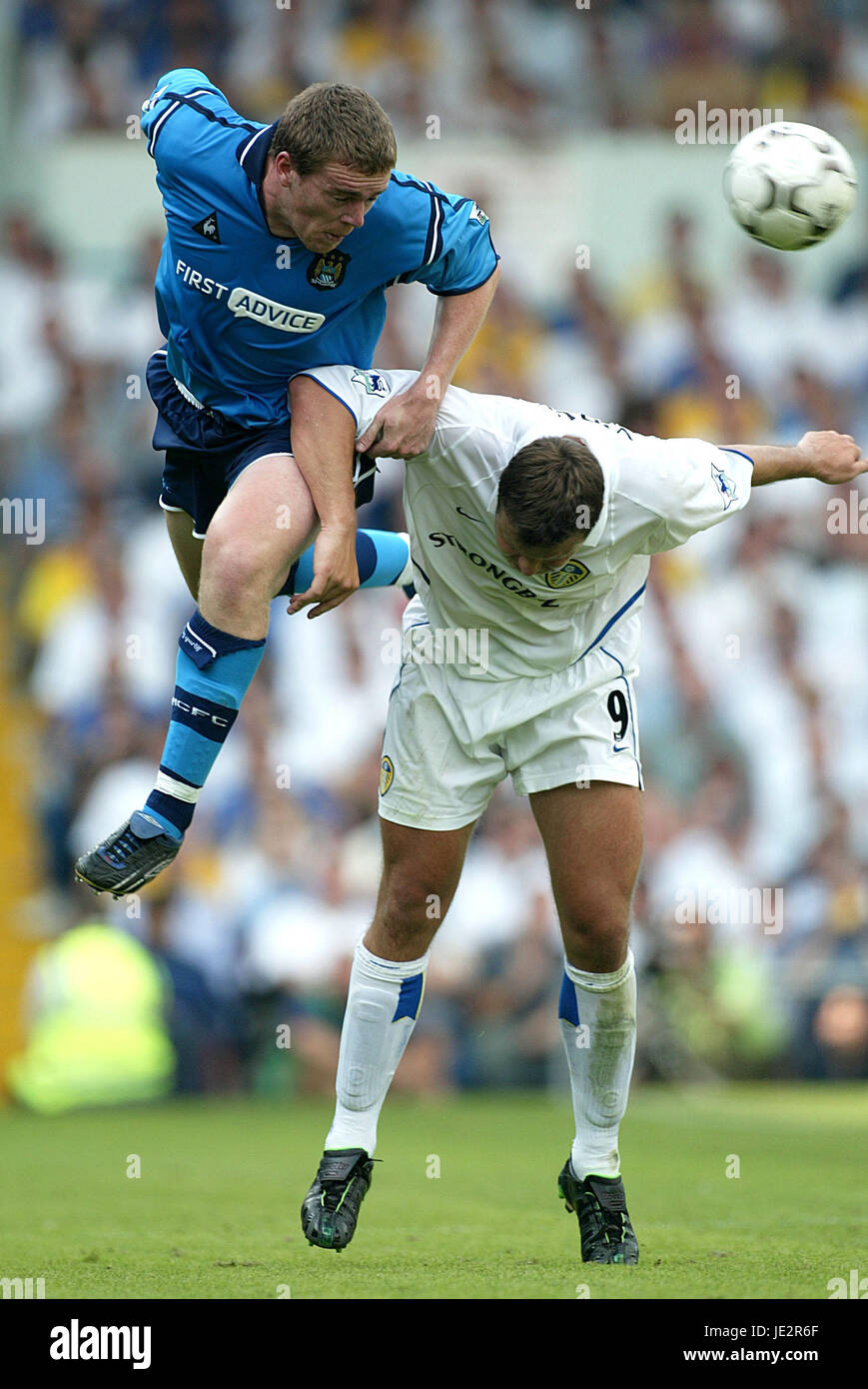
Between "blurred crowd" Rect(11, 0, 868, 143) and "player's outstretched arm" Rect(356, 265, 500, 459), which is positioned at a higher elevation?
"blurred crowd" Rect(11, 0, 868, 143)

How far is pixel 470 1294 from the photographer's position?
4.74 metres

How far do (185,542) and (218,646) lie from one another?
77 cm

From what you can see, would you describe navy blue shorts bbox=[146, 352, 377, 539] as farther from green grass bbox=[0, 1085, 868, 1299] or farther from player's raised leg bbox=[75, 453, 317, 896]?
green grass bbox=[0, 1085, 868, 1299]

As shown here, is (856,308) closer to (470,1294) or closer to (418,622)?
(418,622)

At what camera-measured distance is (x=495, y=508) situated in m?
5.25

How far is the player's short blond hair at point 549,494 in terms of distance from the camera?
5.02 meters

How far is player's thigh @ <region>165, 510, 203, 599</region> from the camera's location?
19.4 ft

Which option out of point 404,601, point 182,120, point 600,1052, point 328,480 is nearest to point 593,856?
point 600,1052

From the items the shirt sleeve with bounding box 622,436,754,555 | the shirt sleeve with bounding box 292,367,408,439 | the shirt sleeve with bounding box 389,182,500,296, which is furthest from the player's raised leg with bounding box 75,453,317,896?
the shirt sleeve with bounding box 622,436,754,555

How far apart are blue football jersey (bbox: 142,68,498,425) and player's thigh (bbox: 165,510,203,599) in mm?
481

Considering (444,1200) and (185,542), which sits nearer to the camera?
(185,542)

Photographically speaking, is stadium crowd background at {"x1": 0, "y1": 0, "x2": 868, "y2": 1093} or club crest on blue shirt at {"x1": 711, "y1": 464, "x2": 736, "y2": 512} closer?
club crest on blue shirt at {"x1": 711, "y1": 464, "x2": 736, "y2": 512}

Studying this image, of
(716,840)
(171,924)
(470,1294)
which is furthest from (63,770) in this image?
(470,1294)

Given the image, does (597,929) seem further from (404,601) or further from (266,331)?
(404,601)
